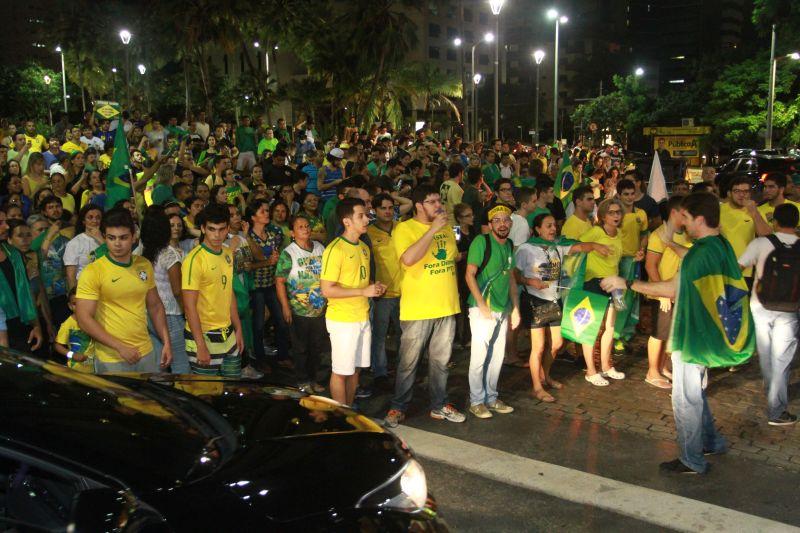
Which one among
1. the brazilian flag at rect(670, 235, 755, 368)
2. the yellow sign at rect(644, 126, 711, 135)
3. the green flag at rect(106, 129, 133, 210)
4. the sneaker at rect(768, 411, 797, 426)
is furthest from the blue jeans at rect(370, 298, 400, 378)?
the yellow sign at rect(644, 126, 711, 135)

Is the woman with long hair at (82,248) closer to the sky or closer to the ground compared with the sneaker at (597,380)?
closer to the sky

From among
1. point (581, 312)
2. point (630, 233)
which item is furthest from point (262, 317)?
point (630, 233)

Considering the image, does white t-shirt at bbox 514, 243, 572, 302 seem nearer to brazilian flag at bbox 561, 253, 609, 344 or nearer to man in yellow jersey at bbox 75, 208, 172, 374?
brazilian flag at bbox 561, 253, 609, 344

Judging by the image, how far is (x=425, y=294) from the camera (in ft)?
21.0

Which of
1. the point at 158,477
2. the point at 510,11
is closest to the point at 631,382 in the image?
the point at 158,477

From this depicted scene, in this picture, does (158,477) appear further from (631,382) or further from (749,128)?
(749,128)

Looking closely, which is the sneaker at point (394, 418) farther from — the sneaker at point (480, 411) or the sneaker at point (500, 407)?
the sneaker at point (500, 407)

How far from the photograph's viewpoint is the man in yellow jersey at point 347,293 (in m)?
6.20

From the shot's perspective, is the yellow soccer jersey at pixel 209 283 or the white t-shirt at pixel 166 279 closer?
the yellow soccer jersey at pixel 209 283

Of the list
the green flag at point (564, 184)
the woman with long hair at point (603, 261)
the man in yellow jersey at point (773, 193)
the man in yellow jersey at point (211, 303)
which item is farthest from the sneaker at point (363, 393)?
the green flag at point (564, 184)

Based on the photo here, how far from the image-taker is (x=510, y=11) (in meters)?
116

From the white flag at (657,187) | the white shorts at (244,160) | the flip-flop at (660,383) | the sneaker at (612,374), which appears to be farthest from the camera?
the white shorts at (244,160)

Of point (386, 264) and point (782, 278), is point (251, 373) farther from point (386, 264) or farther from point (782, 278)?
point (782, 278)

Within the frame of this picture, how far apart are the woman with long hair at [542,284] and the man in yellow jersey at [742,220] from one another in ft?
5.83
